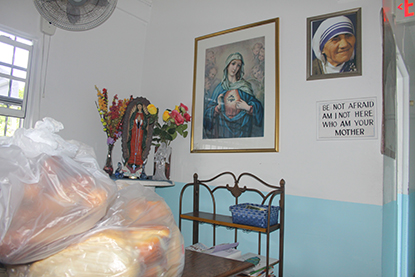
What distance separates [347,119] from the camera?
1786mm

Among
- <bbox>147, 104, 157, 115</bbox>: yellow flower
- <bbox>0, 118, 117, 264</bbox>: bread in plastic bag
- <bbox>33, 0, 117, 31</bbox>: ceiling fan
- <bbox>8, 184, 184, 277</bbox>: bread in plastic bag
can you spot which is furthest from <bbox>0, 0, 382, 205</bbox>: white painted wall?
<bbox>0, 118, 117, 264</bbox>: bread in plastic bag

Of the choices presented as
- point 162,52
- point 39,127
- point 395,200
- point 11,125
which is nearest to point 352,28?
point 395,200

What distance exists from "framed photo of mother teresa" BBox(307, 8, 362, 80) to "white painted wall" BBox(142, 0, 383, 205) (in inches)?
1.5

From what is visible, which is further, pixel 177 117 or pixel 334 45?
pixel 177 117

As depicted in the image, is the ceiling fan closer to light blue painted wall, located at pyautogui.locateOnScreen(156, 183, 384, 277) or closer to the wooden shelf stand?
the wooden shelf stand

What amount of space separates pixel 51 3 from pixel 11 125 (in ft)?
3.34

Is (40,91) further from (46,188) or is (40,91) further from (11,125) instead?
(46,188)

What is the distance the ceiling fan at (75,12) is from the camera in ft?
4.58

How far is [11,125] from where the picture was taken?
2.02 meters

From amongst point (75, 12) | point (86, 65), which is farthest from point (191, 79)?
point (75, 12)

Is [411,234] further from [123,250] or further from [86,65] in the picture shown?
[86,65]

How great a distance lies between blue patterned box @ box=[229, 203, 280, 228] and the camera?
1.71 m

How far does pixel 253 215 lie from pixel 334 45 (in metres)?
1.15

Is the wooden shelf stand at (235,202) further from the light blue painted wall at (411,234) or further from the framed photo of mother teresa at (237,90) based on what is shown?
the light blue painted wall at (411,234)
